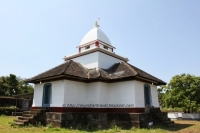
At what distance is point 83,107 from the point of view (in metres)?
13.3

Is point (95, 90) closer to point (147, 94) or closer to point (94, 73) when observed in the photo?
point (94, 73)

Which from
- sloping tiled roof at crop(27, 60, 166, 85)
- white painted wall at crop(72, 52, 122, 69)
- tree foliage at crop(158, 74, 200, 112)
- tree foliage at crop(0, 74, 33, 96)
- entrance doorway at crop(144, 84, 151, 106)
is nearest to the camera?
sloping tiled roof at crop(27, 60, 166, 85)

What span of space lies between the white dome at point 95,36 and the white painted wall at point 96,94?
5571 mm

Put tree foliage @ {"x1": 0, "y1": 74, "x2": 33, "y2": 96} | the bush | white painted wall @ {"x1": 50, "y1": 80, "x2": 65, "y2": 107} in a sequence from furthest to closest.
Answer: tree foliage @ {"x1": 0, "y1": 74, "x2": 33, "y2": 96}, the bush, white painted wall @ {"x1": 50, "y1": 80, "x2": 65, "y2": 107}

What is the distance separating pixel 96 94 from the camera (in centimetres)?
1338

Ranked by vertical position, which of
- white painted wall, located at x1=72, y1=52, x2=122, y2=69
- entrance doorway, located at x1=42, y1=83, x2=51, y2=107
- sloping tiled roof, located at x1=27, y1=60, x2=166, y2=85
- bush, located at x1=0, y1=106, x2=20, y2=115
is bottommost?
bush, located at x1=0, y1=106, x2=20, y2=115

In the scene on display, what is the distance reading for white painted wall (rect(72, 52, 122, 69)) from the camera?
1557cm

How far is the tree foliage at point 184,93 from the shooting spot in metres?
20.5

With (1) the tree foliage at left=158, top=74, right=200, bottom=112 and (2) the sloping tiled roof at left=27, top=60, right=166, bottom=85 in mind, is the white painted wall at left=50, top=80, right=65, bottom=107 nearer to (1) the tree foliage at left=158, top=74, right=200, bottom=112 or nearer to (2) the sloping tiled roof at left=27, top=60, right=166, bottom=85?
(2) the sloping tiled roof at left=27, top=60, right=166, bottom=85

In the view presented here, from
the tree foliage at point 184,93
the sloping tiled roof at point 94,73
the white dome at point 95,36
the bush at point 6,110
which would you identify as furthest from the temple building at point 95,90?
the bush at point 6,110

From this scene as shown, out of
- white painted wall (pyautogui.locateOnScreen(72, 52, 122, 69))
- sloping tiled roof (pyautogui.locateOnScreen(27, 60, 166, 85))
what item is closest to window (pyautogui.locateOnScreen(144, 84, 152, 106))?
sloping tiled roof (pyautogui.locateOnScreen(27, 60, 166, 85))

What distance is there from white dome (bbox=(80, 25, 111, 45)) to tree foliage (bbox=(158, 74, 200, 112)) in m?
10.8

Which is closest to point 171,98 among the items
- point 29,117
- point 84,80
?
point 84,80

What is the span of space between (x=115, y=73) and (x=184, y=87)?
12.0m
